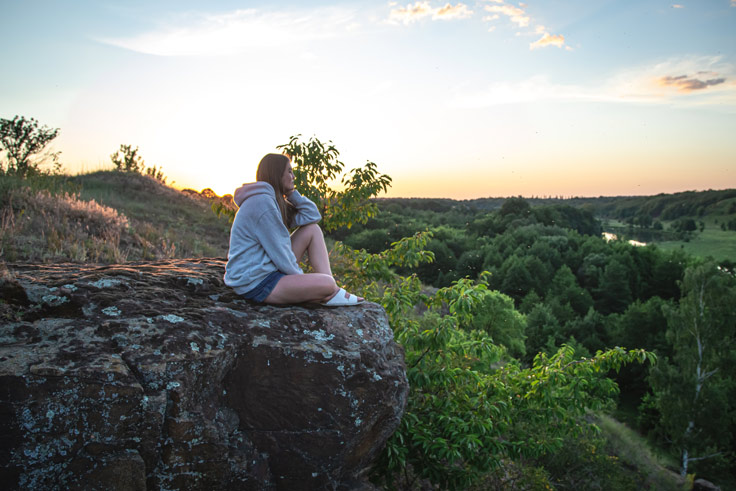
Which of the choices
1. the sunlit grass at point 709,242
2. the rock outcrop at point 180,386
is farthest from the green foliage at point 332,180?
the sunlit grass at point 709,242

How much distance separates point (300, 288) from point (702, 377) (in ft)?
106

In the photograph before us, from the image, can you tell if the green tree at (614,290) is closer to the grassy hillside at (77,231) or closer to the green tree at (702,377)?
the green tree at (702,377)

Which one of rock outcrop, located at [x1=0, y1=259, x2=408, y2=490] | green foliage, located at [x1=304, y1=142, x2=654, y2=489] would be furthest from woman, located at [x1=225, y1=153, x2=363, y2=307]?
green foliage, located at [x1=304, y1=142, x2=654, y2=489]

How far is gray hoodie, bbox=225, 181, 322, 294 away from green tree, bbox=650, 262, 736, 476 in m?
31.6

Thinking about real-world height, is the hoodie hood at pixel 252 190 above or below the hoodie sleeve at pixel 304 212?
above

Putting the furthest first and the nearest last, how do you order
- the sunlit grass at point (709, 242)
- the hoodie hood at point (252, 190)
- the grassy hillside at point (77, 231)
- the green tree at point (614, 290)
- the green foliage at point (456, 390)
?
1. the sunlit grass at point (709, 242)
2. the green tree at point (614, 290)
3. the grassy hillside at point (77, 231)
4. the green foliage at point (456, 390)
5. the hoodie hood at point (252, 190)

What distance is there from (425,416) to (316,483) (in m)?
2.52

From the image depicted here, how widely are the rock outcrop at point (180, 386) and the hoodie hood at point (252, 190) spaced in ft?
3.30

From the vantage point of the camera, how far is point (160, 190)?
22719mm

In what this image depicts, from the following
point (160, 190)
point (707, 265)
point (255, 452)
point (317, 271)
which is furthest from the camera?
point (707, 265)

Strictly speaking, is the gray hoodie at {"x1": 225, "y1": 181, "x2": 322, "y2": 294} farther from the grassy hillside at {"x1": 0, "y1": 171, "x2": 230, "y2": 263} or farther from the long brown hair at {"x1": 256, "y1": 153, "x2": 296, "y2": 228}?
the grassy hillside at {"x1": 0, "y1": 171, "x2": 230, "y2": 263}

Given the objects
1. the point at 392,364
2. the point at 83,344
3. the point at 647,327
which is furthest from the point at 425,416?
the point at 647,327

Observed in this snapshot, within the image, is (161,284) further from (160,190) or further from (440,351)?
(160,190)

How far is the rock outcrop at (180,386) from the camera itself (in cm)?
283
